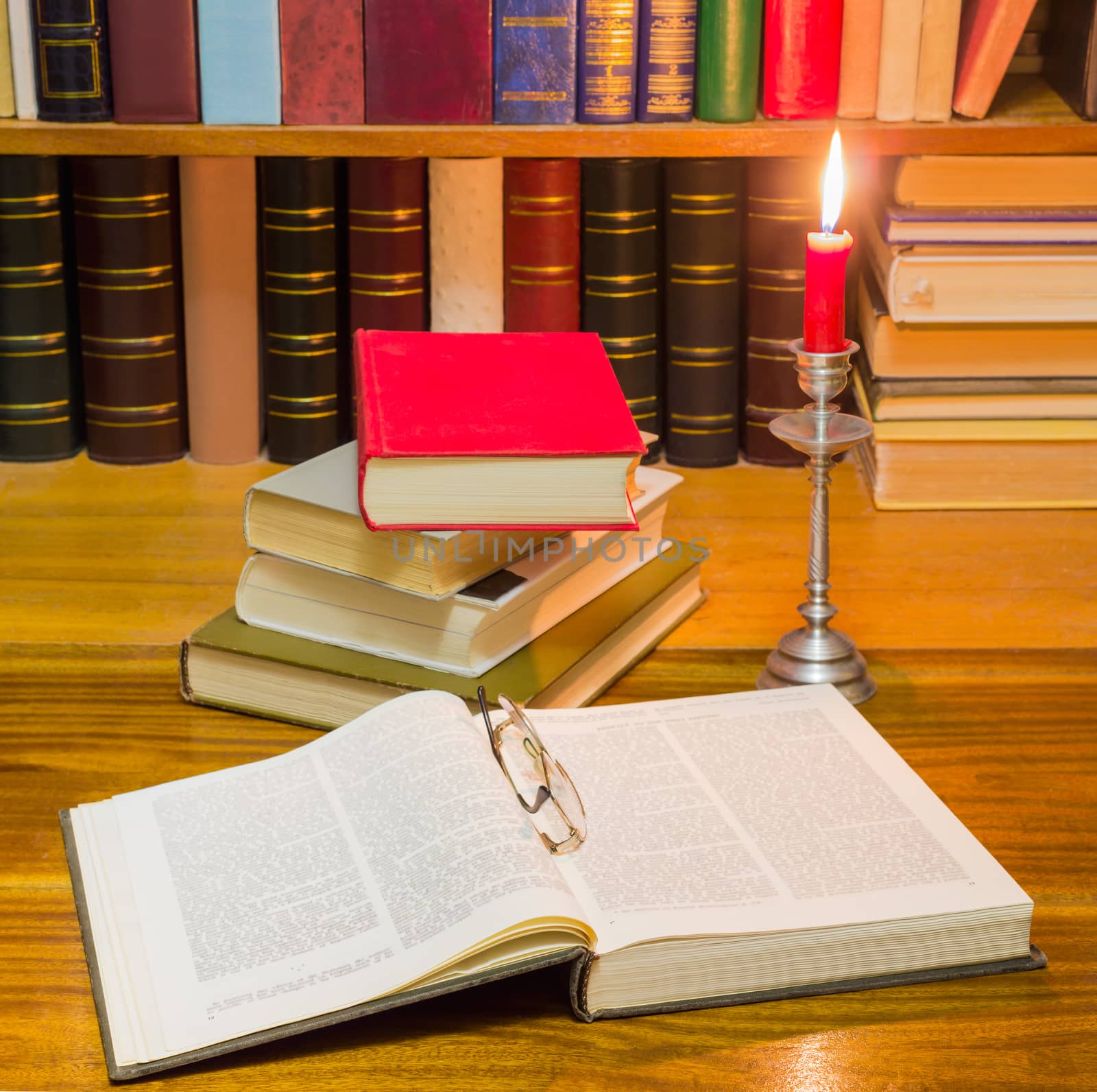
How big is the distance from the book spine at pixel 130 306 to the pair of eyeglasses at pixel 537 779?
0.67 meters

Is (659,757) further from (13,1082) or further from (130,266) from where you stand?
(130,266)

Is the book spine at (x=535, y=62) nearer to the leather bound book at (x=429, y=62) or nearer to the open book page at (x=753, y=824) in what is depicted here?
the leather bound book at (x=429, y=62)

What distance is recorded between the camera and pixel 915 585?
47.2 inches

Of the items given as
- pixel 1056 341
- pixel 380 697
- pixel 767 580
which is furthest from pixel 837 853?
pixel 1056 341

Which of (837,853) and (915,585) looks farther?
(915,585)

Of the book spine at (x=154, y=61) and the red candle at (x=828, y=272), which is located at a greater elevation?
the book spine at (x=154, y=61)

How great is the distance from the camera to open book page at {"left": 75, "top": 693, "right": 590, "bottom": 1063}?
674mm

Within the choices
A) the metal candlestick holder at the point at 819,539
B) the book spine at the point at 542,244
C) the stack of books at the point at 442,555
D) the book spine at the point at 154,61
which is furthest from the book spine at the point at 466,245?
the metal candlestick holder at the point at 819,539

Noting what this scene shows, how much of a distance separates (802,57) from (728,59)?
0.20 ft

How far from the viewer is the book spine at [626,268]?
1.35m

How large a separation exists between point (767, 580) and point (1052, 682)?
0.82 ft

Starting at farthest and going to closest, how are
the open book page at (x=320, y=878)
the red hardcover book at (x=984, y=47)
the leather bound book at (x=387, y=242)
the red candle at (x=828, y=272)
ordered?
the leather bound book at (x=387, y=242) → the red hardcover book at (x=984, y=47) → the red candle at (x=828, y=272) → the open book page at (x=320, y=878)

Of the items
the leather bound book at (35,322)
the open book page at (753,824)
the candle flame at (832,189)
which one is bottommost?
the open book page at (753,824)

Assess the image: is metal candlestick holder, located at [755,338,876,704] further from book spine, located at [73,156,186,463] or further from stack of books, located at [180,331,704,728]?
book spine, located at [73,156,186,463]
